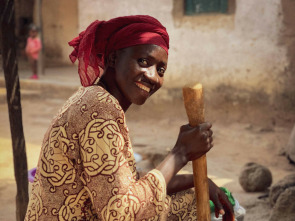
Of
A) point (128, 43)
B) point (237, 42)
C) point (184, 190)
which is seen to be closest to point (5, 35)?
point (128, 43)

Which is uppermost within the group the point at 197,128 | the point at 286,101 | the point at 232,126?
the point at 197,128

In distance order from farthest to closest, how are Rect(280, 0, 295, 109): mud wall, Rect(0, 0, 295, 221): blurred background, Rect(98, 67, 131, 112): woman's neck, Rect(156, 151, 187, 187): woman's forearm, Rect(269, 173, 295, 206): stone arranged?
1. Rect(280, 0, 295, 109): mud wall
2. Rect(0, 0, 295, 221): blurred background
3. Rect(269, 173, 295, 206): stone
4. Rect(98, 67, 131, 112): woman's neck
5. Rect(156, 151, 187, 187): woman's forearm

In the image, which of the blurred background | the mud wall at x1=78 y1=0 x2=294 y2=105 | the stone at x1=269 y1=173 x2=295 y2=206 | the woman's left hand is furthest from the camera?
the mud wall at x1=78 y1=0 x2=294 y2=105

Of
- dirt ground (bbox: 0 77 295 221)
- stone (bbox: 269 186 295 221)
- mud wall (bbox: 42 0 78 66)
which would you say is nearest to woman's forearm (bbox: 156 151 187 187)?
stone (bbox: 269 186 295 221)

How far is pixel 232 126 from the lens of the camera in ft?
21.8

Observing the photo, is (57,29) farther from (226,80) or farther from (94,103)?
→ (94,103)

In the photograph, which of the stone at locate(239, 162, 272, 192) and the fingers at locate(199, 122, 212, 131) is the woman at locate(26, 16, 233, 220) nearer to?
the fingers at locate(199, 122, 212, 131)

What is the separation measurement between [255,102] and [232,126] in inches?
20.3

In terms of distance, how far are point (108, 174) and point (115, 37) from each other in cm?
58

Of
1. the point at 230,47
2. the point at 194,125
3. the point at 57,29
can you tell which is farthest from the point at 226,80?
the point at 57,29

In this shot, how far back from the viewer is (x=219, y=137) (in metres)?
6.31

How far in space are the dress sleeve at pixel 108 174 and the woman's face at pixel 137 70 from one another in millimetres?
202

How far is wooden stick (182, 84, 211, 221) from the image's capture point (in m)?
1.78

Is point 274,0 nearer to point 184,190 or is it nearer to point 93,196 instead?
point 184,190
